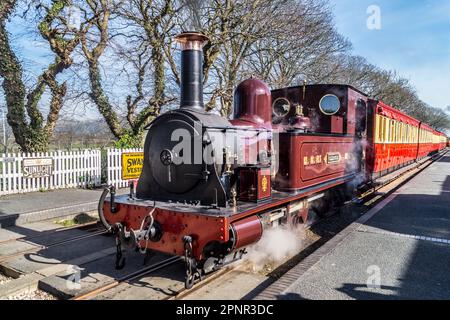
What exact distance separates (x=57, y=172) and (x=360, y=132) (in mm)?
8929

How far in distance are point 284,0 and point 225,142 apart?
13325 millimetres

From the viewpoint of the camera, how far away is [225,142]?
4.55 meters

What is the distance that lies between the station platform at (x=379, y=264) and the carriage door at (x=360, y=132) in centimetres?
208

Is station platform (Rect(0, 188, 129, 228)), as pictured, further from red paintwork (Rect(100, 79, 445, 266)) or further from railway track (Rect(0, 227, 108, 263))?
red paintwork (Rect(100, 79, 445, 266))

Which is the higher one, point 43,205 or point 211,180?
point 211,180

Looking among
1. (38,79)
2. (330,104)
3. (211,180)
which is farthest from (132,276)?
(38,79)

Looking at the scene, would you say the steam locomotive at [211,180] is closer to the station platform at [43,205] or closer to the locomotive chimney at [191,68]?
the locomotive chimney at [191,68]

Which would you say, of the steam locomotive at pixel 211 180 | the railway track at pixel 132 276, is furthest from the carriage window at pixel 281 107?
the railway track at pixel 132 276

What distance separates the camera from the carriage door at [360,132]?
28.2ft

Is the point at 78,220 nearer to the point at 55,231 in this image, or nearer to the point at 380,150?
the point at 55,231

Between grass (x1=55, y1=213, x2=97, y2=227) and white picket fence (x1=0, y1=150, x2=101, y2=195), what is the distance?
3358 mm

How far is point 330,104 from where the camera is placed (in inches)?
285

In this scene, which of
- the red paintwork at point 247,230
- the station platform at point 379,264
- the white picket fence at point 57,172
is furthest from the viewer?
the white picket fence at point 57,172

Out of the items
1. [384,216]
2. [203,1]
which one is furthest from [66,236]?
[203,1]
